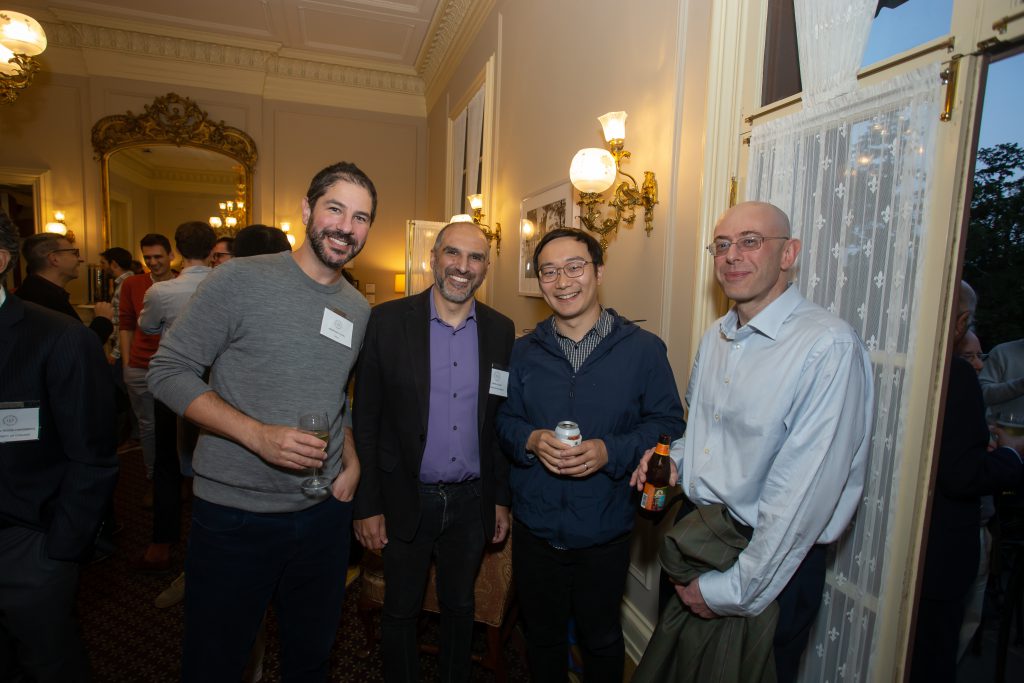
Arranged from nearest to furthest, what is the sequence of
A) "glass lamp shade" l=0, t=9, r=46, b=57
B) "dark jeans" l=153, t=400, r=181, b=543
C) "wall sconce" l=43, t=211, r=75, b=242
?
1. "dark jeans" l=153, t=400, r=181, b=543
2. "glass lamp shade" l=0, t=9, r=46, b=57
3. "wall sconce" l=43, t=211, r=75, b=242

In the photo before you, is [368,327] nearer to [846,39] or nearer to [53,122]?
[846,39]

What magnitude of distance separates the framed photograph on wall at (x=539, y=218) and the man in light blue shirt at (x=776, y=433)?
156 centimetres

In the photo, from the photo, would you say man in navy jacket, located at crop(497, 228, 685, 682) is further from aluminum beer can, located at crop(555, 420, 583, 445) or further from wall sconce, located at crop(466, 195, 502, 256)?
wall sconce, located at crop(466, 195, 502, 256)

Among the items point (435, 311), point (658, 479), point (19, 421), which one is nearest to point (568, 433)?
point (658, 479)

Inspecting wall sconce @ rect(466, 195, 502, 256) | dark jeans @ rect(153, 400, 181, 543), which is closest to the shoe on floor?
dark jeans @ rect(153, 400, 181, 543)

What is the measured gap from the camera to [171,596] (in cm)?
267

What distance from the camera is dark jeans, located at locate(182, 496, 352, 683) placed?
1.45 m

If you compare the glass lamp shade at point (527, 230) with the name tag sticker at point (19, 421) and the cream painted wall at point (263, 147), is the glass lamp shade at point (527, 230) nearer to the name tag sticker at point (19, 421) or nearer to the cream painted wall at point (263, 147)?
the name tag sticker at point (19, 421)

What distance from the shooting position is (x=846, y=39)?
1441 millimetres

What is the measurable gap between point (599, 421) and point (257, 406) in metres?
1.05

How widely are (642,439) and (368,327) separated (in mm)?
1000

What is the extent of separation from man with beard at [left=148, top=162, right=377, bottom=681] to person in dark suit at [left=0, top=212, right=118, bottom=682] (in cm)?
26

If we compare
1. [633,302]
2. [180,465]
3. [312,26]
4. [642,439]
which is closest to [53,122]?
[312,26]

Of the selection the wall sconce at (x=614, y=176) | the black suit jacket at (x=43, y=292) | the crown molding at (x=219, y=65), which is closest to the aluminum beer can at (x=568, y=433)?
the wall sconce at (x=614, y=176)
